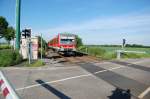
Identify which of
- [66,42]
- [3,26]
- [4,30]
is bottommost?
[66,42]

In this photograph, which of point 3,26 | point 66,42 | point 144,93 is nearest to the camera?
point 144,93

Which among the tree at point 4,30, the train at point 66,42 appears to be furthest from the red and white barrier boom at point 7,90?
the tree at point 4,30

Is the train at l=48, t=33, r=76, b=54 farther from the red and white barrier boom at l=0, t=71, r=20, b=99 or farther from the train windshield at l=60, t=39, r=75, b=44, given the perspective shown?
the red and white barrier boom at l=0, t=71, r=20, b=99

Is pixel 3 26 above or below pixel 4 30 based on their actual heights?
above

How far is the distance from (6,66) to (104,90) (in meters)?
10.6

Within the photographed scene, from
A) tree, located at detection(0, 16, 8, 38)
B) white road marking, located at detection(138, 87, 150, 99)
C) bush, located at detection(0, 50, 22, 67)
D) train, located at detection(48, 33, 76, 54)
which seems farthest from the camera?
tree, located at detection(0, 16, 8, 38)

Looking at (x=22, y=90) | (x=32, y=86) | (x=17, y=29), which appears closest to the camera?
(x=22, y=90)

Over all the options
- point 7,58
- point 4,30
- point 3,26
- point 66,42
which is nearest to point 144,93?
point 7,58

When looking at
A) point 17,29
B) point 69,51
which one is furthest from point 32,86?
point 69,51

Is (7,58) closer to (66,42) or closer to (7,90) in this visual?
(7,90)

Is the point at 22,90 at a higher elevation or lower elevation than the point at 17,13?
lower

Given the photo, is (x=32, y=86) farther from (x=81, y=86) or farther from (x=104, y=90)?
(x=104, y=90)

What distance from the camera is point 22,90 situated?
9523 millimetres

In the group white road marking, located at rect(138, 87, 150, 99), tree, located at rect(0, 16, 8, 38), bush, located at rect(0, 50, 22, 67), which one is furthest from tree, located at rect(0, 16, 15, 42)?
white road marking, located at rect(138, 87, 150, 99)
